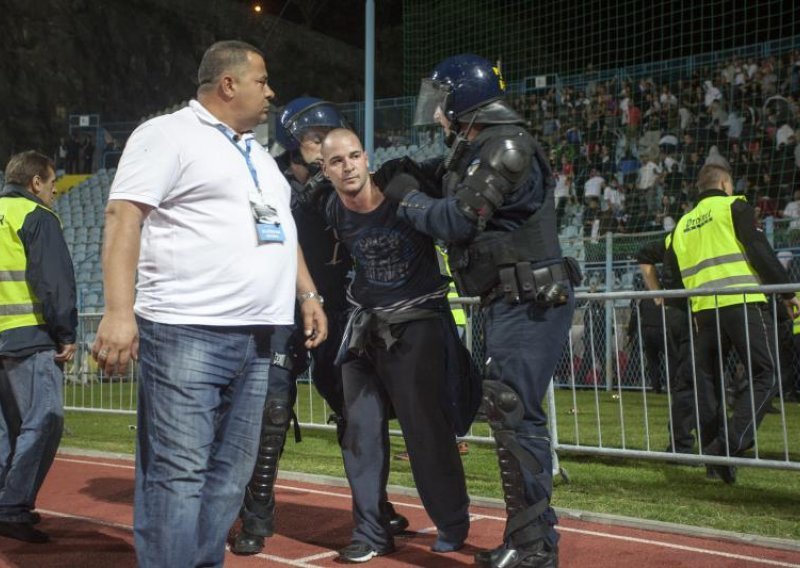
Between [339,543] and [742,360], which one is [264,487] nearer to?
[339,543]

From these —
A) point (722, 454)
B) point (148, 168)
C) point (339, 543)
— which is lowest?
point (339, 543)

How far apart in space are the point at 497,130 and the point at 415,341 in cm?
106

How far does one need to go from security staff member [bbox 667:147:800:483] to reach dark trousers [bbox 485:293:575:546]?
8.40 ft

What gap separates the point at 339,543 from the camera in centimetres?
484

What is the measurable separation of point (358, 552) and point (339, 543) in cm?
42

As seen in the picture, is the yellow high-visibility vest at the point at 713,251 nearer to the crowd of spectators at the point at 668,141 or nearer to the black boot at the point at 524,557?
the black boot at the point at 524,557

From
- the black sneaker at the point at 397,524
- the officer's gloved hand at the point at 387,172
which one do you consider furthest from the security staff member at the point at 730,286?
the officer's gloved hand at the point at 387,172

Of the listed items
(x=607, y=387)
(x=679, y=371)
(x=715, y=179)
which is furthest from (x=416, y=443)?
(x=607, y=387)

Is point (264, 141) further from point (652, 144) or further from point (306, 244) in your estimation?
point (306, 244)

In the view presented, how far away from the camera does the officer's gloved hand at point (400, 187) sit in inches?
163

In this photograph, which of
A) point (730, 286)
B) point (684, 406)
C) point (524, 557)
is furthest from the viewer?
point (684, 406)

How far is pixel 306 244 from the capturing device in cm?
503

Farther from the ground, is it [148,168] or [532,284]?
[148,168]

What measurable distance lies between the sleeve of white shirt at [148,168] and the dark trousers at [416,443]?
1.64 m
